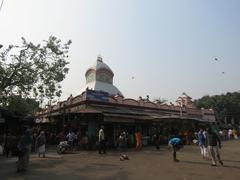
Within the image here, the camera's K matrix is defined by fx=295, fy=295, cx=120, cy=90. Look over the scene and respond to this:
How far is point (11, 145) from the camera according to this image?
719 inches

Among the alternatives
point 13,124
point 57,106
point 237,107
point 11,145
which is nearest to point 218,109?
point 237,107

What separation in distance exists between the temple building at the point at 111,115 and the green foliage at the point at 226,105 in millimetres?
31030

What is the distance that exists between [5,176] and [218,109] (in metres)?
60.8

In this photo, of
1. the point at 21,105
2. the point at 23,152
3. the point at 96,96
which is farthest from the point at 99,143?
the point at 21,105

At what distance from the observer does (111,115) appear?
24.5m

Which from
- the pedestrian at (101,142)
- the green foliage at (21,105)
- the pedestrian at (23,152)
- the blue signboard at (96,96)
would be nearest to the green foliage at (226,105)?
the blue signboard at (96,96)

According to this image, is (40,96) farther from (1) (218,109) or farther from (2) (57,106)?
(1) (218,109)

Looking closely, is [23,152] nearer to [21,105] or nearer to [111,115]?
[111,115]

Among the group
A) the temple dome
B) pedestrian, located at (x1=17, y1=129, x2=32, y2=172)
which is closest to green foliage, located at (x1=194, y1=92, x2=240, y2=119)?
the temple dome

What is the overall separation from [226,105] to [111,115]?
47588 mm

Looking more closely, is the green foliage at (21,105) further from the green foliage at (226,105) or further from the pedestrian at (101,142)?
the green foliage at (226,105)

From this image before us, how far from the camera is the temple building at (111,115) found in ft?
84.0

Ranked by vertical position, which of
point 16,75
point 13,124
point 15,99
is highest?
point 16,75

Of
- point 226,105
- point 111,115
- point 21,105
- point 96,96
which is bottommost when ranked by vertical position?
point 111,115
